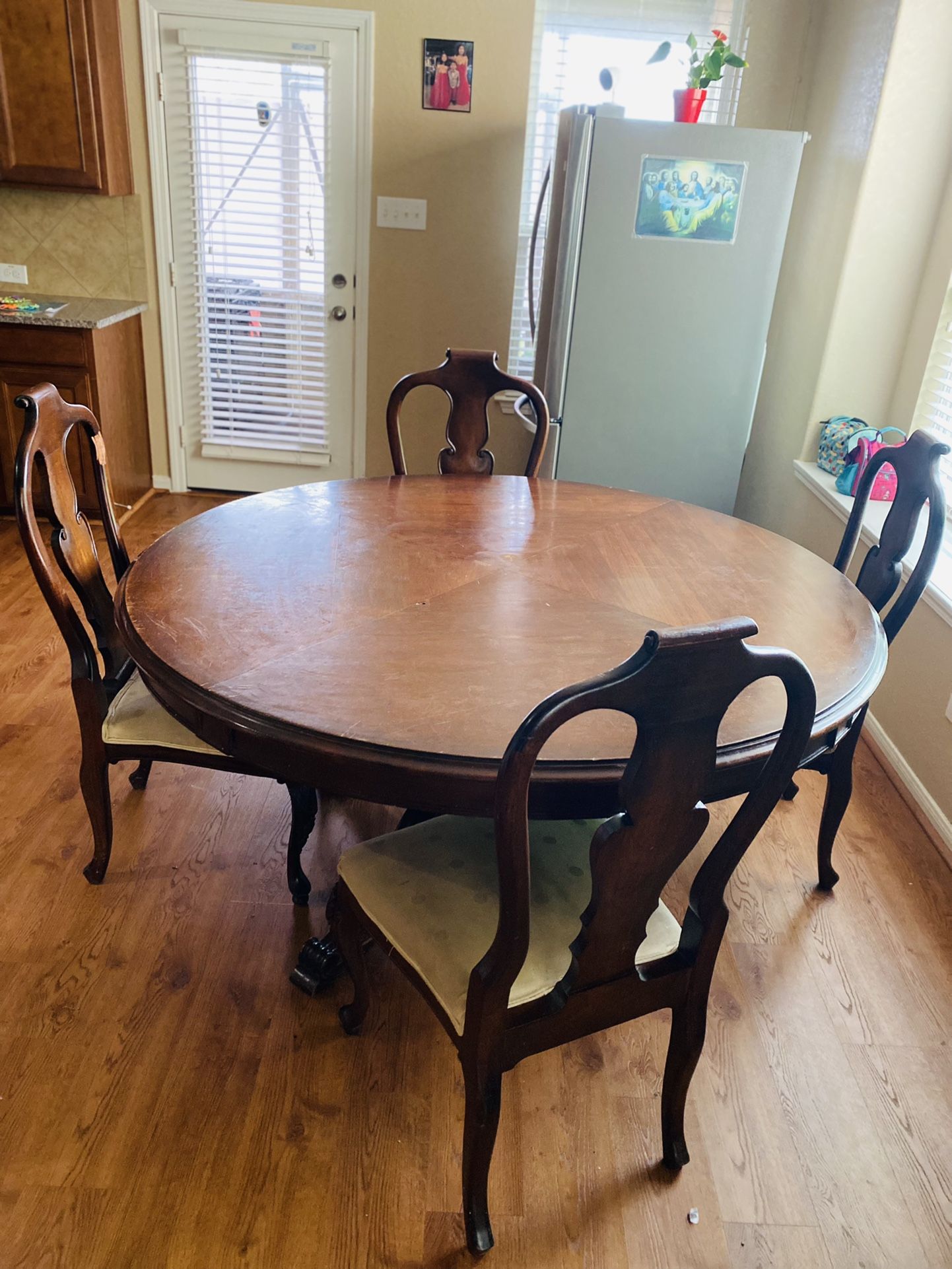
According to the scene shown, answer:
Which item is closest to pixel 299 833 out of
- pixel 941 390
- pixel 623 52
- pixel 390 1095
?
pixel 390 1095

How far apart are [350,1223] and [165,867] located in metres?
0.93

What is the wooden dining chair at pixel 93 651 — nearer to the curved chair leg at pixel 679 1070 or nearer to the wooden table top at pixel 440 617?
the wooden table top at pixel 440 617

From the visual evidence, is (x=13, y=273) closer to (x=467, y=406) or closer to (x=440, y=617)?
(x=467, y=406)

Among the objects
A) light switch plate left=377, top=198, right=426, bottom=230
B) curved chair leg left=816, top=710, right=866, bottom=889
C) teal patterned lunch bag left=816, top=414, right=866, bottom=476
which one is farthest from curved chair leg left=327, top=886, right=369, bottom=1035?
light switch plate left=377, top=198, right=426, bottom=230

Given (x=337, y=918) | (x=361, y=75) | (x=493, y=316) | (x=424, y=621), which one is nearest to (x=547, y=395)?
(x=493, y=316)

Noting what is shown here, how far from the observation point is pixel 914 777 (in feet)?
8.09

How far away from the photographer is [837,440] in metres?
3.07

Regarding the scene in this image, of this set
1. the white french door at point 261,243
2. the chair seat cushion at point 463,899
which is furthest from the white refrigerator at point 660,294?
the chair seat cushion at point 463,899

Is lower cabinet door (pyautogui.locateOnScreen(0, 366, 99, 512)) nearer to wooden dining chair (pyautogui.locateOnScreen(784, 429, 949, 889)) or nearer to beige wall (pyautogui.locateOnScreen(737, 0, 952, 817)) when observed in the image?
beige wall (pyautogui.locateOnScreen(737, 0, 952, 817))

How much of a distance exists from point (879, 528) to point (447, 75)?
8.50ft

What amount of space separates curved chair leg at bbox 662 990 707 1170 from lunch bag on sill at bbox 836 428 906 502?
2.01 m

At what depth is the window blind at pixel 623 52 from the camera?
12.0ft

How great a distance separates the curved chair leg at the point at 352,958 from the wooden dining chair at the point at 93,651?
29 cm

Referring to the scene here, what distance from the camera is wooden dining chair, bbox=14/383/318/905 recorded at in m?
1.72
